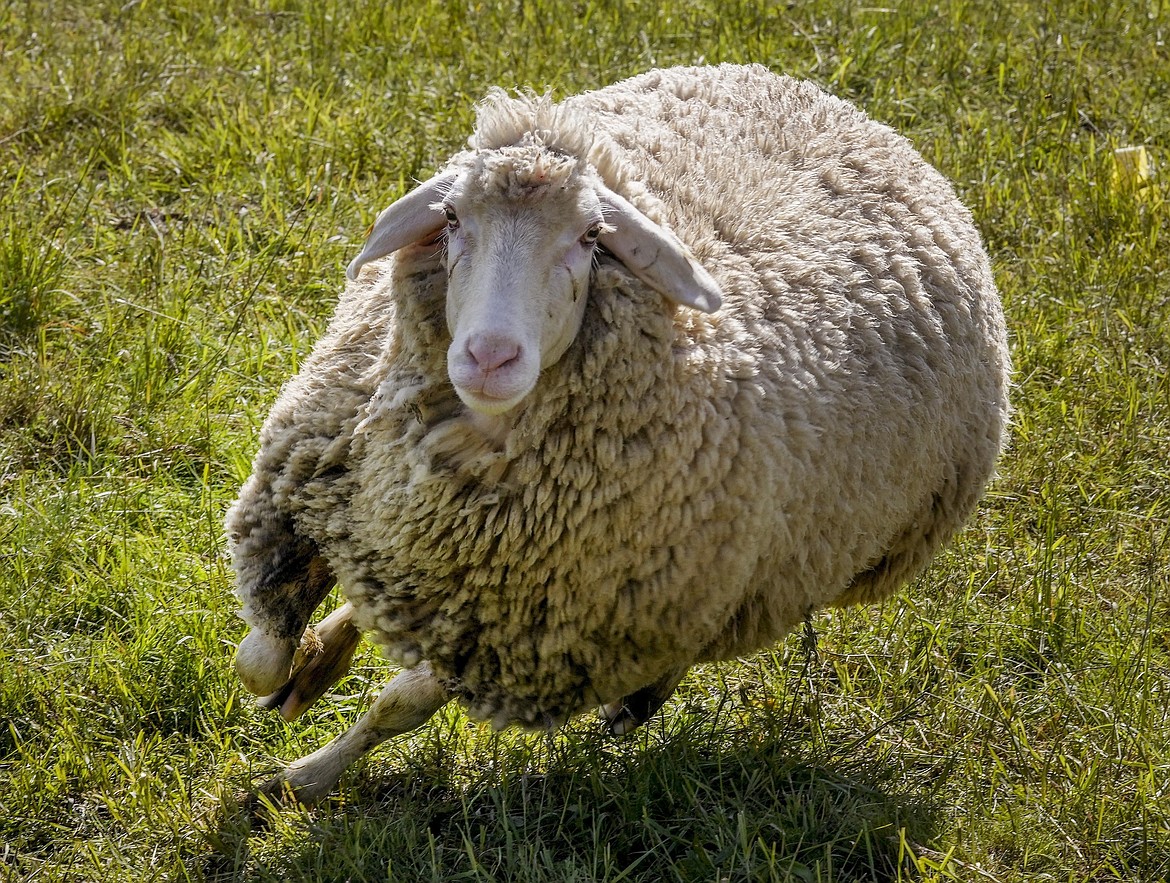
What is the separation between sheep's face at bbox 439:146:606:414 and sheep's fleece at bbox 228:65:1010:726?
0.12 meters

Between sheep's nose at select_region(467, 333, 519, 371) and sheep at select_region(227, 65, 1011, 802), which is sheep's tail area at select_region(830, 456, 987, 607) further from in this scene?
sheep's nose at select_region(467, 333, 519, 371)

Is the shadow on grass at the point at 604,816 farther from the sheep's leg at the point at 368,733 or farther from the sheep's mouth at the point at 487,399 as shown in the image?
the sheep's mouth at the point at 487,399

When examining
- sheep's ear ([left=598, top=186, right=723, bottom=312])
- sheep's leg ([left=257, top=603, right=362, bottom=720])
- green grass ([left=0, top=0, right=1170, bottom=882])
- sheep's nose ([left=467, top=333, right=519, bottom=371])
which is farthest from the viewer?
sheep's leg ([left=257, top=603, right=362, bottom=720])

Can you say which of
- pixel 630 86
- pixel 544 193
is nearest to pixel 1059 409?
pixel 630 86

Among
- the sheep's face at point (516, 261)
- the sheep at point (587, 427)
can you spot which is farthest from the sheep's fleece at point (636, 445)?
the sheep's face at point (516, 261)

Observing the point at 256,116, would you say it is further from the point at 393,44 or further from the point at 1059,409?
the point at 1059,409

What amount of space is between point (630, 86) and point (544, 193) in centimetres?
122

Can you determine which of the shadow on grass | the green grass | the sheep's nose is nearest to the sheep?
the sheep's nose

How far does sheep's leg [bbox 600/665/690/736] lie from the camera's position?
342 centimetres

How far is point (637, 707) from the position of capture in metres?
3.49

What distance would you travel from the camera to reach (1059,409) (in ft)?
15.0

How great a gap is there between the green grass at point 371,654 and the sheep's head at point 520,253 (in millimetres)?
999

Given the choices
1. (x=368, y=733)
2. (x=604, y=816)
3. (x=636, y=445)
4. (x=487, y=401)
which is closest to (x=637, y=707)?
(x=604, y=816)

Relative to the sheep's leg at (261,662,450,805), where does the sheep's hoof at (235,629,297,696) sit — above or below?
above
